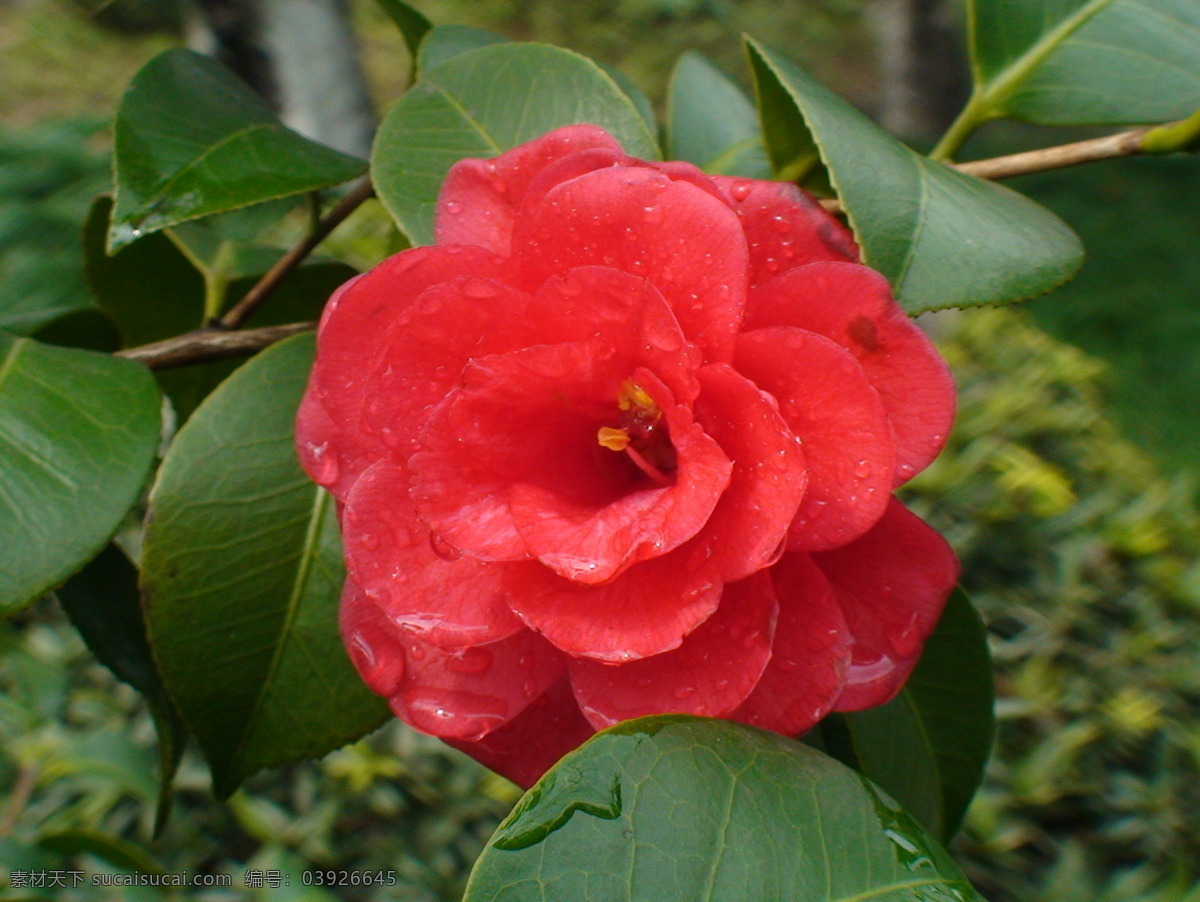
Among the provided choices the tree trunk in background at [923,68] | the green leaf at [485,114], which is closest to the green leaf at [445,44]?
the green leaf at [485,114]

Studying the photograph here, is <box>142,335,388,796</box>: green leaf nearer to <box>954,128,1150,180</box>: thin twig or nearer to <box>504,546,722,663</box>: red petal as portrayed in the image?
<box>504,546,722,663</box>: red petal

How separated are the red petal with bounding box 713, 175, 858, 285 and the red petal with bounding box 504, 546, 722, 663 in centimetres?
14

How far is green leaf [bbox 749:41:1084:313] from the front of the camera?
481 mm

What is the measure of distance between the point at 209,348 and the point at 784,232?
395 millimetres

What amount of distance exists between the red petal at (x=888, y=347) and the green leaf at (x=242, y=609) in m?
0.31

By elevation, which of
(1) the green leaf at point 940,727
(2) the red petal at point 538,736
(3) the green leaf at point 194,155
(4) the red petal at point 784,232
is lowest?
(1) the green leaf at point 940,727

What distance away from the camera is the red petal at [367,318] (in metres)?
0.47

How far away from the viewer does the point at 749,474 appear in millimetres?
429

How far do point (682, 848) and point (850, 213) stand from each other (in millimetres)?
285

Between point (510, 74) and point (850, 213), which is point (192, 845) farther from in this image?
point (850, 213)

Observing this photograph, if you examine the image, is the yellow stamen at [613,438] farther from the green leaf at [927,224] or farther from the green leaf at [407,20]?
the green leaf at [407,20]

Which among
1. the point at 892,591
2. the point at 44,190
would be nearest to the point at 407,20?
the point at 892,591

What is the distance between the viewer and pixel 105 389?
61 centimetres

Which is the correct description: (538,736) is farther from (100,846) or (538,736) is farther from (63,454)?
(100,846)
